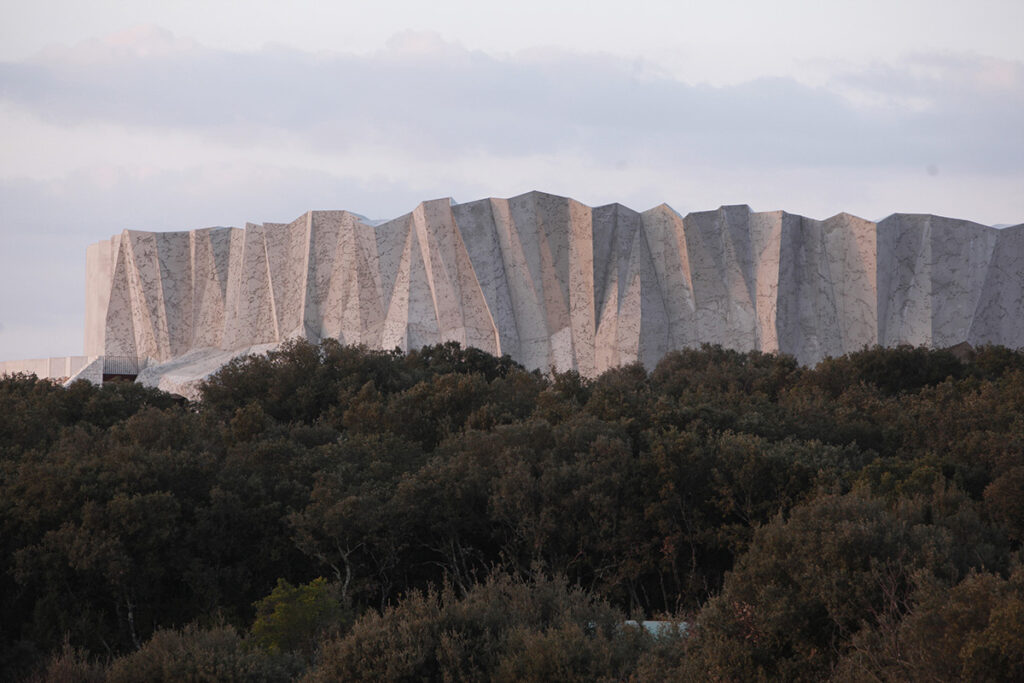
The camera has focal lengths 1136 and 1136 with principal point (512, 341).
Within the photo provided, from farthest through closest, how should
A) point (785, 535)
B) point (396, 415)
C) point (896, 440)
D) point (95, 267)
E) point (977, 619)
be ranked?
point (95, 267), point (396, 415), point (896, 440), point (785, 535), point (977, 619)

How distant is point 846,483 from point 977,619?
7989mm

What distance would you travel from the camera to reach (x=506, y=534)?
1566 cm

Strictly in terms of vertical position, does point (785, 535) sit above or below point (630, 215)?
below

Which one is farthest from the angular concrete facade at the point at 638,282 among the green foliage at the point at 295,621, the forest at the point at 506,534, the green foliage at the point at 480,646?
the green foliage at the point at 480,646

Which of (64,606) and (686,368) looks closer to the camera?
(64,606)

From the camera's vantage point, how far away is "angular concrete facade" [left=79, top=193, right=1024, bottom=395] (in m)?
34.5

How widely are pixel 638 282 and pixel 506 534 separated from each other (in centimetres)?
2009

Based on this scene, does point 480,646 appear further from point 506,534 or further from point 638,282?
point 638,282

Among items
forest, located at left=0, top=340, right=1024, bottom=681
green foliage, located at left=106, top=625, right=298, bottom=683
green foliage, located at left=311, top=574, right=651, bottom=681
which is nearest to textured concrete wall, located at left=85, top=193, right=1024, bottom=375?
forest, located at left=0, top=340, right=1024, bottom=681

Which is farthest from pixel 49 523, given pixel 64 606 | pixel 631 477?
pixel 631 477

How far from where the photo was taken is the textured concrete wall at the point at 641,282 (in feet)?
113

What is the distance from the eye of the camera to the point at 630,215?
35844 millimetres

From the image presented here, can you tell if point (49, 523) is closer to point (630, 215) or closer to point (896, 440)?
point (896, 440)

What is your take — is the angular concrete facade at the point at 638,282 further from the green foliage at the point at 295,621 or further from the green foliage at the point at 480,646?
the green foliage at the point at 480,646
